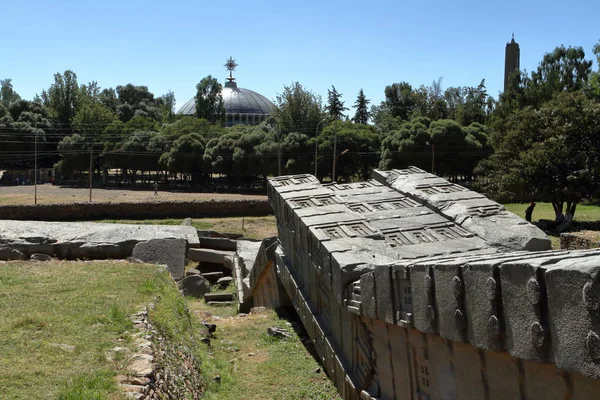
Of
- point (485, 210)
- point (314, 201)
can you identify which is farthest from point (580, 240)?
point (314, 201)

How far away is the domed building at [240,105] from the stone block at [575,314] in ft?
274

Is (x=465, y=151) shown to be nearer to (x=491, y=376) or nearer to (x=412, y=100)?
(x=412, y=100)

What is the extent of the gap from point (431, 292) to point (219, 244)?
56.8 ft

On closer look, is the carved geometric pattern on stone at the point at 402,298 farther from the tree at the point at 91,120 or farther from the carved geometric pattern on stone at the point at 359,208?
the tree at the point at 91,120

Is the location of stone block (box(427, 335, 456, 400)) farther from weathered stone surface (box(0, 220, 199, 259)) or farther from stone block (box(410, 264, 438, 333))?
weathered stone surface (box(0, 220, 199, 259))

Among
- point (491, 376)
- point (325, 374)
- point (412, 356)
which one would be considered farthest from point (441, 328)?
point (325, 374)

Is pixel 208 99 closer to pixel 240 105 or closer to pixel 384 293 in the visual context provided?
pixel 240 105

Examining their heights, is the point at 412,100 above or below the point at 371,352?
above

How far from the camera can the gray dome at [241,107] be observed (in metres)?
88.8

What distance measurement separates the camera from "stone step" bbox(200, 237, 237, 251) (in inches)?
874

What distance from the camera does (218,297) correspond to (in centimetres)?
1664

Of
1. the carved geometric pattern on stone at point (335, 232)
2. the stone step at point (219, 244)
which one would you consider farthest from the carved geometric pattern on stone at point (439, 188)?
the stone step at point (219, 244)

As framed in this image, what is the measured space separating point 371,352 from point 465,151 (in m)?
35.2

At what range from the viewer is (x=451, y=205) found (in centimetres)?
1055
